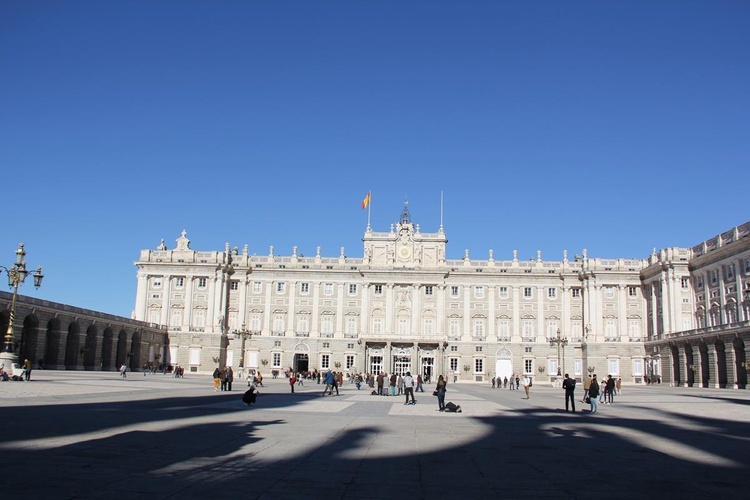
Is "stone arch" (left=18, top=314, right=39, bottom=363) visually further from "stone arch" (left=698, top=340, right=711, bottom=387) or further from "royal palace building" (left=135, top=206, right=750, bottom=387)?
Result: "stone arch" (left=698, top=340, right=711, bottom=387)

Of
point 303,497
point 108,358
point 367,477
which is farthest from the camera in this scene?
point 108,358

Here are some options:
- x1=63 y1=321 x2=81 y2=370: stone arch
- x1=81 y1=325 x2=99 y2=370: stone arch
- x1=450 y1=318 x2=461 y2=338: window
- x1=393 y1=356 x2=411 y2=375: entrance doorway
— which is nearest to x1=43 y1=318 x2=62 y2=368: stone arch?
x1=63 y1=321 x2=81 y2=370: stone arch

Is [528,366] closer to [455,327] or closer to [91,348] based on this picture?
[455,327]

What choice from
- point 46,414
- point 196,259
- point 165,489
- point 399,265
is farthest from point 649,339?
point 165,489

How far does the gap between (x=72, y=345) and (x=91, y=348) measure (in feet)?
10.9

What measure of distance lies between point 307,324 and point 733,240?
4864 cm

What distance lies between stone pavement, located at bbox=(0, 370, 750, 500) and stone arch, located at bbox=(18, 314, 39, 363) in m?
37.4

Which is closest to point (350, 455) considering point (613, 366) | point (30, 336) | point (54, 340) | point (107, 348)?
point (30, 336)

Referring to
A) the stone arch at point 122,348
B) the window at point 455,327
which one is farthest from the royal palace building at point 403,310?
the stone arch at point 122,348

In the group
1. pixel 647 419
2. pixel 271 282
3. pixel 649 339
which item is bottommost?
pixel 647 419

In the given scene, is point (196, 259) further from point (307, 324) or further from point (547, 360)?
point (547, 360)

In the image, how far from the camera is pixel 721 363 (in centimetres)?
6225

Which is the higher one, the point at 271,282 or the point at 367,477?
the point at 271,282

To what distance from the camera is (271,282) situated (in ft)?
281
